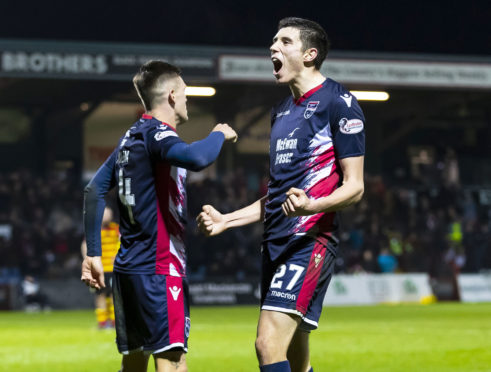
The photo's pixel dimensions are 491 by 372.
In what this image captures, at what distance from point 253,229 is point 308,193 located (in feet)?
80.5

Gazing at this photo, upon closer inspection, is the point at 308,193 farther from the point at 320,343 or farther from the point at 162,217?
the point at 320,343

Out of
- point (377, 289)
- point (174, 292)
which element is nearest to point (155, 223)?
point (174, 292)

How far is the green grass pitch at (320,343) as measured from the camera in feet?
32.2

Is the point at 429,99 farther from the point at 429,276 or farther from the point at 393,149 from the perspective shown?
the point at 429,276

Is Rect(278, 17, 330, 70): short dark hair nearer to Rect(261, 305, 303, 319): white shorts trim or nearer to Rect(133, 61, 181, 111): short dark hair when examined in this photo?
Rect(133, 61, 181, 111): short dark hair

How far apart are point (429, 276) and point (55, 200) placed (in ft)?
38.0

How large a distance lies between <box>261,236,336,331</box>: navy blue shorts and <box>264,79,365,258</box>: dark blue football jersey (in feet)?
0.19

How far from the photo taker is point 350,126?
494 centimetres

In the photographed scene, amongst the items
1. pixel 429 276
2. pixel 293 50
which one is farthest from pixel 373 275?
pixel 293 50

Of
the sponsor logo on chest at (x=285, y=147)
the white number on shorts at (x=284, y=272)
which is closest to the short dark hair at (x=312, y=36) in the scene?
the sponsor logo on chest at (x=285, y=147)

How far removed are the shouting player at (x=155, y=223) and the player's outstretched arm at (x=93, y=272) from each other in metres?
0.03

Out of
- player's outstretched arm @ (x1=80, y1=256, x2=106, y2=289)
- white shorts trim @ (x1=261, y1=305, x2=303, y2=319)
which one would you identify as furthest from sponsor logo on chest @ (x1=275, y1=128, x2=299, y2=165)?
player's outstretched arm @ (x1=80, y1=256, x2=106, y2=289)

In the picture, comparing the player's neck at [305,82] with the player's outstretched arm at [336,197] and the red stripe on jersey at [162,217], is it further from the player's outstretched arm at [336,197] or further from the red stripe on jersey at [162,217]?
the red stripe on jersey at [162,217]

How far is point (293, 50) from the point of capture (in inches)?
204
